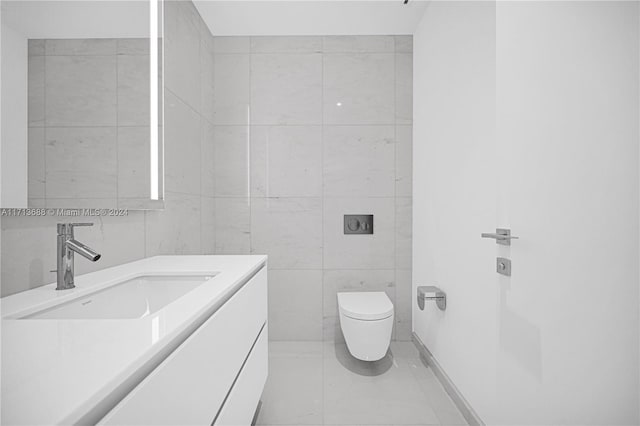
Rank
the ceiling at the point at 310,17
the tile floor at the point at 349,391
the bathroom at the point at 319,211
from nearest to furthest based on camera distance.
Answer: the bathroom at the point at 319,211
the tile floor at the point at 349,391
the ceiling at the point at 310,17

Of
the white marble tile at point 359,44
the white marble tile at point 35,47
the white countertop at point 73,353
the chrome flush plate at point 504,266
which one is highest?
the white marble tile at point 359,44

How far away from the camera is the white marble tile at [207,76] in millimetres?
2385

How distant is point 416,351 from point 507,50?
2.05m

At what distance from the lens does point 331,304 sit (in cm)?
262

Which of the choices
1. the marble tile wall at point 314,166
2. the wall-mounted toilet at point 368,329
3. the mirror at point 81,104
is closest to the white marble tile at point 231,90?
the marble tile wall at point 314,166

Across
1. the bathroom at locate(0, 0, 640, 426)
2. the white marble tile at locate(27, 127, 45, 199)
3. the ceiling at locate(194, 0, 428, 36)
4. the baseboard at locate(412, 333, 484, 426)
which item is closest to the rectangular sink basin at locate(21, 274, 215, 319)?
the bathroom at locate(0, 0, 640, 426)

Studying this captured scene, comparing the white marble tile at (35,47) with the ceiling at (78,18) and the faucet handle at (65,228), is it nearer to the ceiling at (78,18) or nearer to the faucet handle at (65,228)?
the ceiling at (78,18)

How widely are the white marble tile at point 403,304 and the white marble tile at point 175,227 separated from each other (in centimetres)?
153

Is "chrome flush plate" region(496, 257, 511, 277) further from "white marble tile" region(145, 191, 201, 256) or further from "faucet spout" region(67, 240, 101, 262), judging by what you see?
"white marble tile" region(145, 191, 201, 256)

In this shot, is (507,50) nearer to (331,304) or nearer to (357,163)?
(357,163)

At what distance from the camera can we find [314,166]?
8.50 ft

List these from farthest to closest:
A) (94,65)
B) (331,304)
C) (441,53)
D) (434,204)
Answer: (331,304) → (434,204) → (441,53) → (94,65)

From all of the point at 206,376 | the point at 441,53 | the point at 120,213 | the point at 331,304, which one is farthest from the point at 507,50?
the point at 331,304

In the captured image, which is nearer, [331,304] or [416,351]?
[416,351]
